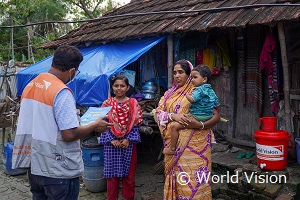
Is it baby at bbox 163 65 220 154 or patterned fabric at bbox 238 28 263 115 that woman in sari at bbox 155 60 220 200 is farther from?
Result: patterned fabric at bbox 238 28 263 115

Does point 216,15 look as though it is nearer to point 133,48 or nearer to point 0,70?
point 133,48

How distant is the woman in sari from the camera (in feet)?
10.9

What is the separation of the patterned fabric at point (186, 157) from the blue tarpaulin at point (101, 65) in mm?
1785

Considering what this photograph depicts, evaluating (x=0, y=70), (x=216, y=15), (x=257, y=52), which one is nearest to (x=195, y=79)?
(x=216, y=15)

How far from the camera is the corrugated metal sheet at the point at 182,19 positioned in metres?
4.05

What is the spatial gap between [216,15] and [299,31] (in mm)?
1325

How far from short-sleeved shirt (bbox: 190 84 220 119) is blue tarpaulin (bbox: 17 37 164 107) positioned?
2.06 m

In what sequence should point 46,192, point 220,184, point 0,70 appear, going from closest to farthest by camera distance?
point 46,192 → point 220,184 → point 0,70

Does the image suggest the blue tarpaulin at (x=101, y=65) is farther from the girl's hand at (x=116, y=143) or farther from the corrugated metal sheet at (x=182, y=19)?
the girl's hand at (x=116, y=143)

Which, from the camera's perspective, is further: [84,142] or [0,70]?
[0,70]

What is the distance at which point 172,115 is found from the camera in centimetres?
341

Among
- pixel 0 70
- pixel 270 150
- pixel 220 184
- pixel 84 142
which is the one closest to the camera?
pixel 270 150

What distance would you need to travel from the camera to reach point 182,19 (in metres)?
5.41

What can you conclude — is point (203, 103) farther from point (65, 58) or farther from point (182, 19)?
point (182, 19)
